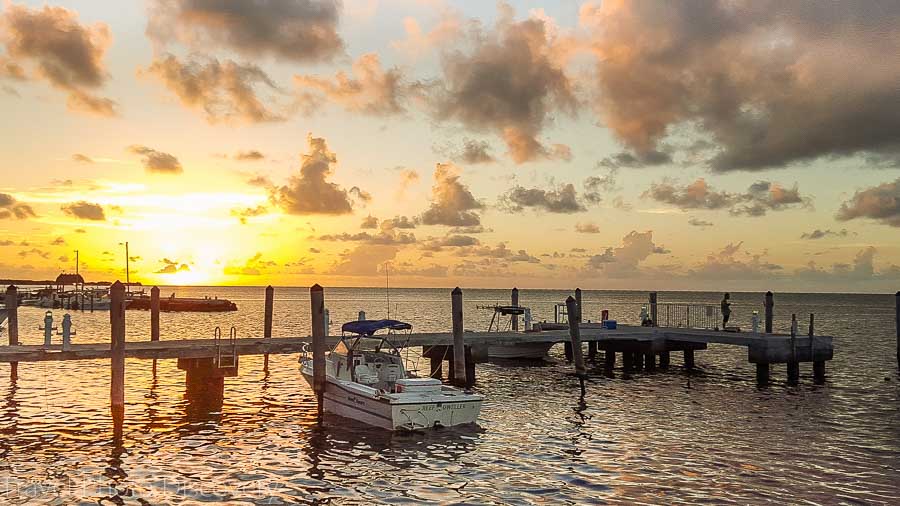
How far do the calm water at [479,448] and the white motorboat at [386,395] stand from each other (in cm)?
53

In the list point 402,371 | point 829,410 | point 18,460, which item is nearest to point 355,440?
point 402,371

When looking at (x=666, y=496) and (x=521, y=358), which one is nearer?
(x=666, y=496)

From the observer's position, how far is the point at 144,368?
144 ft

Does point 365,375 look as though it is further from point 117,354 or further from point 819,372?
point 819,372

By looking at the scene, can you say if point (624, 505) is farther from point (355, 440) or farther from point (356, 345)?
point (356, 345)

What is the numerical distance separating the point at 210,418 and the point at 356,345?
19.8 feet

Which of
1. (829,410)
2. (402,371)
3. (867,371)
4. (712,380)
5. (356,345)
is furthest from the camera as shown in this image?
(867,371)

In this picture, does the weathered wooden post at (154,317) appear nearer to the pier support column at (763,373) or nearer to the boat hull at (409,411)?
the boat hull at (409,411)

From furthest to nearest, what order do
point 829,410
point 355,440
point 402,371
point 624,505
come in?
point 829,410 < point 402,371 < point 355,440 < point 624,505

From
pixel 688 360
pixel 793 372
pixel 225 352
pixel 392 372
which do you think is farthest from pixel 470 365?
pixel 793 372

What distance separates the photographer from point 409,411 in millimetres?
24688

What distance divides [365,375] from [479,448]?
6461mm

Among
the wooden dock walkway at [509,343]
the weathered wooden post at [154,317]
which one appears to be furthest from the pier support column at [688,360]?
the weathered wooden post at [154,317]

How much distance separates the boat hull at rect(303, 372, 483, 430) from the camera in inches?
972
